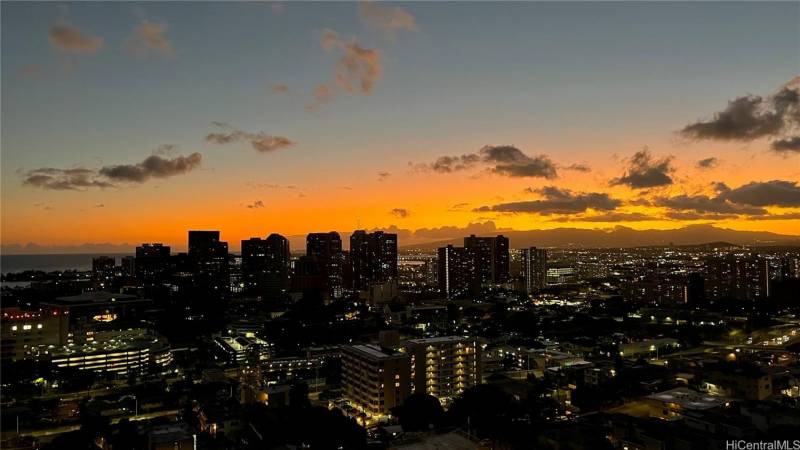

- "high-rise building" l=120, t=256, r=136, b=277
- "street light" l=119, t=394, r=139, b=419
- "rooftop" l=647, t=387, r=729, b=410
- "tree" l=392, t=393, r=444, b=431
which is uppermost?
"high-rise building" l=120, t=256, r=136, b=277

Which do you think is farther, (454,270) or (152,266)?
(454,270)

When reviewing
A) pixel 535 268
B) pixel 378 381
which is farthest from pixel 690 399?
pixel 535 268

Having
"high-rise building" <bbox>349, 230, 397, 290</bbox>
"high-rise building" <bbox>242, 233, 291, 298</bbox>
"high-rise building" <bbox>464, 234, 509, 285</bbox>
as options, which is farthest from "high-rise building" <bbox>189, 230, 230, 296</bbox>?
"high-rise building" <bbox>464, 234, 509, 285</bbox>

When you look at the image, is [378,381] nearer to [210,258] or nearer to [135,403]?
[135,403]

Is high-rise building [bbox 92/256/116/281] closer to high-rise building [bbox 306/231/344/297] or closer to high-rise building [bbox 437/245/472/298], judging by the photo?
high-rise building [bbox 306/231/344/297]

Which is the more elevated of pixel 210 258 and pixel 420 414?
pixel 210 258

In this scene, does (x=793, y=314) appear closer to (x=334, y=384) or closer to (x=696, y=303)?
(x=696, y=303)
